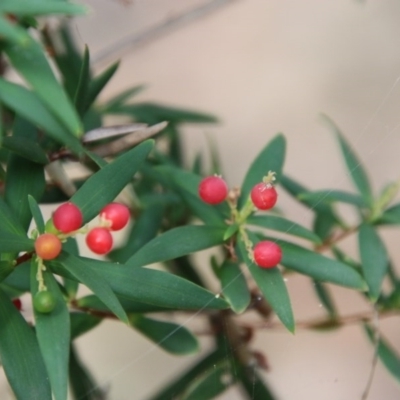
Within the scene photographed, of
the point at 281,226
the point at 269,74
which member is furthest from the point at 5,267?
the point at 269,74

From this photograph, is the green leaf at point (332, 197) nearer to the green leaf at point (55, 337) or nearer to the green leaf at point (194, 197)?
the green leaf at point (194, 197)

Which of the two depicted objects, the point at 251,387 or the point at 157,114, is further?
the point at 157,114

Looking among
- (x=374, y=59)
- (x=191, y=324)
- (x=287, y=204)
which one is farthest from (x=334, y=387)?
(x=374, y=59)

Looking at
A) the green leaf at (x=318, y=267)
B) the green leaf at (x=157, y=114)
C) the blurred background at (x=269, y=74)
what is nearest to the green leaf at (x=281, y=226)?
the green leaf at (x=318, y=267)

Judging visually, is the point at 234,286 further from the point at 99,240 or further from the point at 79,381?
the point at 79,381

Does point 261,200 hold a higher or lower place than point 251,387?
higher
